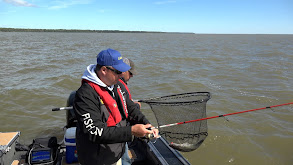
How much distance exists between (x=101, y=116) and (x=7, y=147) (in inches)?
87.6

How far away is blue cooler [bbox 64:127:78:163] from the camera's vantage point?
3.41 m

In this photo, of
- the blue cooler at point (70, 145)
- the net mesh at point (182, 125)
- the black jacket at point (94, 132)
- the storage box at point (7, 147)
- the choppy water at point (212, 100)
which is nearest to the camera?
the black jacket at point (94, 132)

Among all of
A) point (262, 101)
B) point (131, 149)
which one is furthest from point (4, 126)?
point (262, 101)

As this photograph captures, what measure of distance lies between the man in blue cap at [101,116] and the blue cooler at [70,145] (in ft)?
4.34

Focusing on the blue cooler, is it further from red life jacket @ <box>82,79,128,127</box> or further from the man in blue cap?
red life jacket @ <box>82,79,128,127</box>

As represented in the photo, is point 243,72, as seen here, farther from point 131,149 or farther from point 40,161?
point 40,161

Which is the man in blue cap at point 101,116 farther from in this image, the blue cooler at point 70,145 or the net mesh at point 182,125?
the blue cooler at point 70,145

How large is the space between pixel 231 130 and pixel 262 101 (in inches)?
130

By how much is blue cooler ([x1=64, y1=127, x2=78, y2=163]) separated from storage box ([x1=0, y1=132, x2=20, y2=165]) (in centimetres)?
86

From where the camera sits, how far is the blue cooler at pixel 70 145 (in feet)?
11.2

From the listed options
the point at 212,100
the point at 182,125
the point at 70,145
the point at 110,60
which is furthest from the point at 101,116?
the point at 212,100

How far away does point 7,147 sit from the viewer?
11.1 ft

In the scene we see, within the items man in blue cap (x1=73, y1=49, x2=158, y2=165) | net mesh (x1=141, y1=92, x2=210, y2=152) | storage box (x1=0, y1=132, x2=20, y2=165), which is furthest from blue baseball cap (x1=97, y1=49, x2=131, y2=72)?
storage box (x1=0, y1=132, x2=20, y2=165)

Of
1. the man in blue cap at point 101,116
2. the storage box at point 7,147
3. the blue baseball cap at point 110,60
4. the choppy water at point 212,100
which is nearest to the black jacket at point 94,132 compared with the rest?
the man in blue cap at point 101,116
